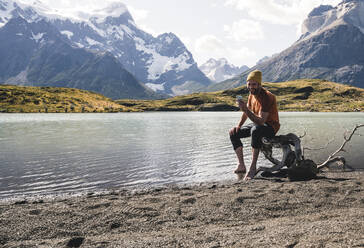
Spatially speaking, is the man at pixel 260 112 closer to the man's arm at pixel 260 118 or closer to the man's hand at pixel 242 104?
the man's arm at pixel 260 118

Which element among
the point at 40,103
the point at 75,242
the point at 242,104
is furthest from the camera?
the point at 40,103

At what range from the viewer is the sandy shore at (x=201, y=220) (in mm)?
6176

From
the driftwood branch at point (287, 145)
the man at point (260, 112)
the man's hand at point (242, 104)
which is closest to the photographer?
the man's hand at point (242, 104)

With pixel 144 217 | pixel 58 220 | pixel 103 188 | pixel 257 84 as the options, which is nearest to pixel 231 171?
pixel 257 84

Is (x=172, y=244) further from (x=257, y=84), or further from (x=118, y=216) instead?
(x=257, y=84)

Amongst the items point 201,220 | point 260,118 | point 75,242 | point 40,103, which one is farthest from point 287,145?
point 40,103

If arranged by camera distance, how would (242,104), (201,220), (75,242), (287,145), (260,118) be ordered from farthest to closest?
1. (287,145)
2. (260,118)
3. (242,104)
4. (201,220)
5. (75,242)

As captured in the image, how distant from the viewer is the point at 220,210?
8328 mm

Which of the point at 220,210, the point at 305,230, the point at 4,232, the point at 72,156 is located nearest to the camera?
the point at 305,230

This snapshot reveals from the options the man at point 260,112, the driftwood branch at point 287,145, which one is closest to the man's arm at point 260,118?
the man at point 260,112

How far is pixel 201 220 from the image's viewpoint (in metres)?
7.64

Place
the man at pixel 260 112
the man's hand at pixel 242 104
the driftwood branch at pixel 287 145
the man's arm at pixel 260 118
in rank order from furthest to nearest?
the driftwood branch at pixel 287 145
the man at pixel 260 112
the man's arm at pixel 260 118
the man's hand at pixel 242 104

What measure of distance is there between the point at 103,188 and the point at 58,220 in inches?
199

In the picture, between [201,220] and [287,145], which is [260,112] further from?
[201,220]
